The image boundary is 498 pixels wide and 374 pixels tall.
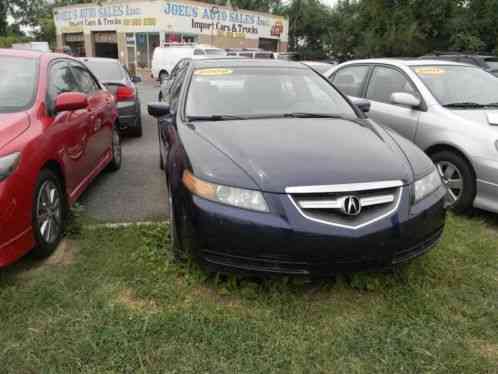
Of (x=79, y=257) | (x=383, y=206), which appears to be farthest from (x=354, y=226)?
(x=79, y=257)

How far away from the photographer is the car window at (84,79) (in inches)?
184

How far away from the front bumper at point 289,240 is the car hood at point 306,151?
0.59 feet

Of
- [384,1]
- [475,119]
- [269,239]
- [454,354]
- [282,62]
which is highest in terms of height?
[384,1]

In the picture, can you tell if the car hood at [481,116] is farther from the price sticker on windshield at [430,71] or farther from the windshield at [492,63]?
the windshield at [492,63]

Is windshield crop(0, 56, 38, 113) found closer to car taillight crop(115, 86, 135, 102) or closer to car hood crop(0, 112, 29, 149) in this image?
car hood crop(0, 112, 29, 149)

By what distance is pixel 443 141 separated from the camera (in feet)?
14.0

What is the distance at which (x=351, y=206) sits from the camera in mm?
2414

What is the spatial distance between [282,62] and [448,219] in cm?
224

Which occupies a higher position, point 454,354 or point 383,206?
point 383,206

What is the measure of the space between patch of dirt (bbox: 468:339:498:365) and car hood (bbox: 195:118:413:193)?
1.00 meters

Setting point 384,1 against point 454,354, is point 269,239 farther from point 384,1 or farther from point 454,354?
point 384,1

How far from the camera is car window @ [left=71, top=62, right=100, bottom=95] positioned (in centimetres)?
467

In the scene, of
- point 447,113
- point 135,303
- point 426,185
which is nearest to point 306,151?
point 426,185

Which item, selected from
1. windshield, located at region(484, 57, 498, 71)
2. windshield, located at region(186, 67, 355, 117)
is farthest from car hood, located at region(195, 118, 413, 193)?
windshield, located at region(484, 57, 498, 71)
